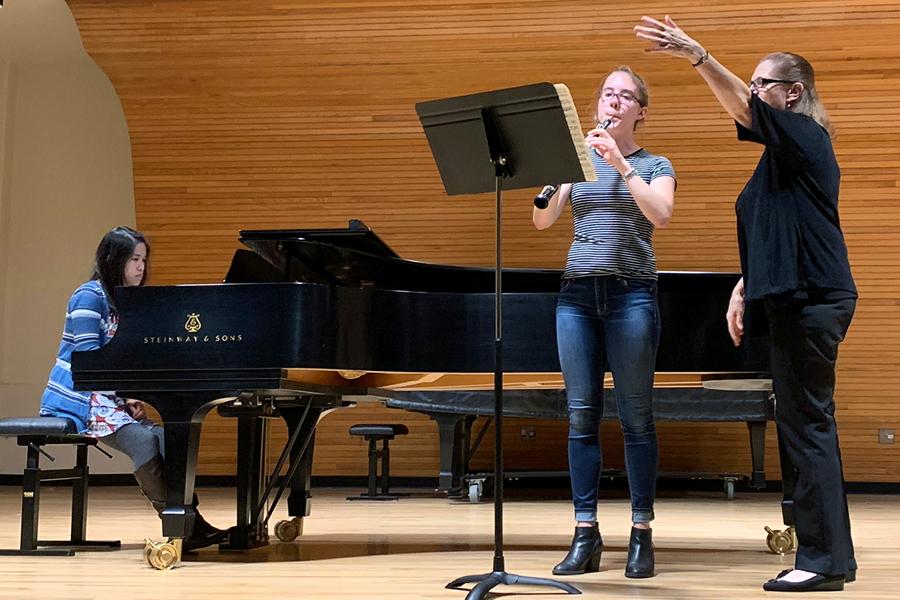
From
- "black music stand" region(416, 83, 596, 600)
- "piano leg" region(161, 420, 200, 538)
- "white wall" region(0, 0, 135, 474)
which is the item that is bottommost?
"piano leg" region(161, 420, 200, 538)

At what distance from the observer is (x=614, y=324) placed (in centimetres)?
321

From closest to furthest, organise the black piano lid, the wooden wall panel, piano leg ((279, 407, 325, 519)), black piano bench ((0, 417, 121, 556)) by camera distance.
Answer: the black piano lid < black piano bench ((0, 417, 121, 556)) < piano leg ((279, 407, 325, 519)) < the wooden wall panel

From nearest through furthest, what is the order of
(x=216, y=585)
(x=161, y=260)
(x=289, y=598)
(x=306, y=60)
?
(x=289, y=598) < (x=216, y=585) < (x=306, y=60) < (x=161, y=260)

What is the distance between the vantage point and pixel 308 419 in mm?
4273

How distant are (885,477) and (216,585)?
607cm

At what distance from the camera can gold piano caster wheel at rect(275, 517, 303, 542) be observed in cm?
430

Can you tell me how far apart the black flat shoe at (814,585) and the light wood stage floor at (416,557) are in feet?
0.12

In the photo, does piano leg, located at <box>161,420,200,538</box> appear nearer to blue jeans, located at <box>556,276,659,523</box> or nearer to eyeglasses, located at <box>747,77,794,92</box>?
blue jeans, located at <box>556,276,659,523</box>

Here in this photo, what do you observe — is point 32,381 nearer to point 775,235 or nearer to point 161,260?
point 161,260

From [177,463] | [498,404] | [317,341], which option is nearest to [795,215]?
[498,404]

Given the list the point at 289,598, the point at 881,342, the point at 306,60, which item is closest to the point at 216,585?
the point at 289,598

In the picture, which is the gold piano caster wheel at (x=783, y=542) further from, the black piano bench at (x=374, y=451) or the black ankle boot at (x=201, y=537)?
the black piano bench at (x=374, y=451)

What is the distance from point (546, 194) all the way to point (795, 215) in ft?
2.22

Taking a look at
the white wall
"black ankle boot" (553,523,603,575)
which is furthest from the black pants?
the white wall
